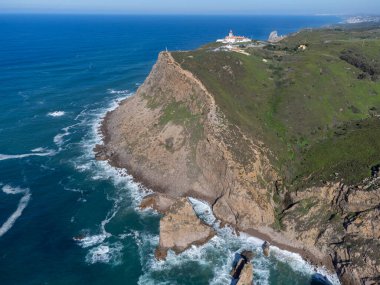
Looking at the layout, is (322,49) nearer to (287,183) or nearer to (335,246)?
(287,183)

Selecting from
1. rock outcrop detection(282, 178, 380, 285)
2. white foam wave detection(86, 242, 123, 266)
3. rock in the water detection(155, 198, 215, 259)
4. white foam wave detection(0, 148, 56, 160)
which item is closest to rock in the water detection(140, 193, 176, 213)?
rock in the water detection(155, 198, 215, 259)

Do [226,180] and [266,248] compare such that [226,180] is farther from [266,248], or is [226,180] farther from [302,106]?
[302,106]

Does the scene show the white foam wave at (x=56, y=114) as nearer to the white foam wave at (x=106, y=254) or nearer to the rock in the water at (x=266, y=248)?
the white foam wave at (x=106, y=254)

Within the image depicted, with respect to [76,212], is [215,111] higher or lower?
higher

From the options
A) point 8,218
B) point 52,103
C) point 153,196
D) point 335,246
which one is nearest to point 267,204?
point 335,246

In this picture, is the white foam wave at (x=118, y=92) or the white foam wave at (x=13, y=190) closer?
the white foam wave at (x=13, y=190)

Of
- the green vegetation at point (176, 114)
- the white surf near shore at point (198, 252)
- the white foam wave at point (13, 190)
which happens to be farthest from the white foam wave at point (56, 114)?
the white surf near shore at point (198, 252)
